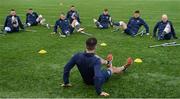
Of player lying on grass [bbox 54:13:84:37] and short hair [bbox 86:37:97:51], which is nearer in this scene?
short hair [bbox 86:37:97:51]

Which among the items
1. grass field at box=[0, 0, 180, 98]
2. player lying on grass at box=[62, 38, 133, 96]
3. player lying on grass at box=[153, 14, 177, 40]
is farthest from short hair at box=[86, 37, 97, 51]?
player lying on grass at box=[153, 14, 177, 40]

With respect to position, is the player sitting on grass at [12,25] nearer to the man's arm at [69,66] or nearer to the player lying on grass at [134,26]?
the player lying on grass at [134,26]

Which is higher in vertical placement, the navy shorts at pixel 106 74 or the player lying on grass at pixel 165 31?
the navy shorts at pixel 106 74

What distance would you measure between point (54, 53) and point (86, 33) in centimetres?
580

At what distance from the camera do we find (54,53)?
1591cm

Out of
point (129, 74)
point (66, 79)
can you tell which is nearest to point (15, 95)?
point (66, 79)

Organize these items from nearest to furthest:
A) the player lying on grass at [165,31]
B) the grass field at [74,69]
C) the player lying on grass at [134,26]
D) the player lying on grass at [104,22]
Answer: the grass field at [74,69], the player lying on grass at [165,31], the player lying on grass at [134,26], the player lying on grass at [104,22]

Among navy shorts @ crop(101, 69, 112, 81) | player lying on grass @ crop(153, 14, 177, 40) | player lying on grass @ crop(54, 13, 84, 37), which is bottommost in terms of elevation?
player lying on grass @ crop(54, 13, 84, 37)

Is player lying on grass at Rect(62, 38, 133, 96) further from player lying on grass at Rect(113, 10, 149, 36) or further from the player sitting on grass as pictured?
the player sitting on grass

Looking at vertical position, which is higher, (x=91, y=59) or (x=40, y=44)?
(x=91, y=59)

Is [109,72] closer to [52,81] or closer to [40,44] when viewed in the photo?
[52,81]

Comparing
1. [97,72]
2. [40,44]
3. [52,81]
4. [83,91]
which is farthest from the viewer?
[40,44]

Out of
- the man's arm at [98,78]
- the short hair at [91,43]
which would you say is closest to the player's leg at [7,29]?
the short hair at [91,43]

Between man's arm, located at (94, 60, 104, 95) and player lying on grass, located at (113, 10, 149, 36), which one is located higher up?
man's arm, located at (94, 60, 104, 95)
